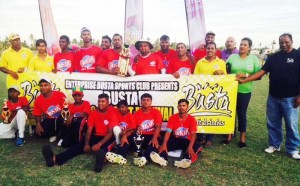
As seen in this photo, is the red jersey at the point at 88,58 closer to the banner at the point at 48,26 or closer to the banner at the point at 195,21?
the banner at the point at 195,21

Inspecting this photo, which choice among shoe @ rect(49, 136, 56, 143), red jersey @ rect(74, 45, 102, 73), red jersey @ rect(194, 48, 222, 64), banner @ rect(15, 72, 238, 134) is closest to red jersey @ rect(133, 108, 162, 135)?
banner @ rect(15, 72, 238, 134)

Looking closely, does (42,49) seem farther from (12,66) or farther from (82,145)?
(82,145)

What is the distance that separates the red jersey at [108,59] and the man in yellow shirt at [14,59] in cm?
189

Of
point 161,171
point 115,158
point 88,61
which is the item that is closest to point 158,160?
point 161,171

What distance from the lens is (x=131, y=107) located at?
20.9ft

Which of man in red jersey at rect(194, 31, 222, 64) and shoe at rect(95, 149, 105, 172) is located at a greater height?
man in red jersey at rect(194, 31, 222, 64)

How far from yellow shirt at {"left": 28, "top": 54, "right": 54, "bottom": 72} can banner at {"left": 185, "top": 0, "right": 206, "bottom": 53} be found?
12.7ft

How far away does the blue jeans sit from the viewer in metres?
5.30

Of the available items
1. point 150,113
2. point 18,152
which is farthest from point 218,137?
point 18,152

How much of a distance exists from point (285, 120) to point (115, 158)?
3291 millimetres

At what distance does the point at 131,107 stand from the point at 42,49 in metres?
2.43

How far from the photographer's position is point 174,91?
624 centimetres

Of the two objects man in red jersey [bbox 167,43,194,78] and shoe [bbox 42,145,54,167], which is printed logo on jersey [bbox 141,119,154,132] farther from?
shoe [bbox 42,145,54,167]

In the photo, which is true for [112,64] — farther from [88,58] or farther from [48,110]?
[48,110]
